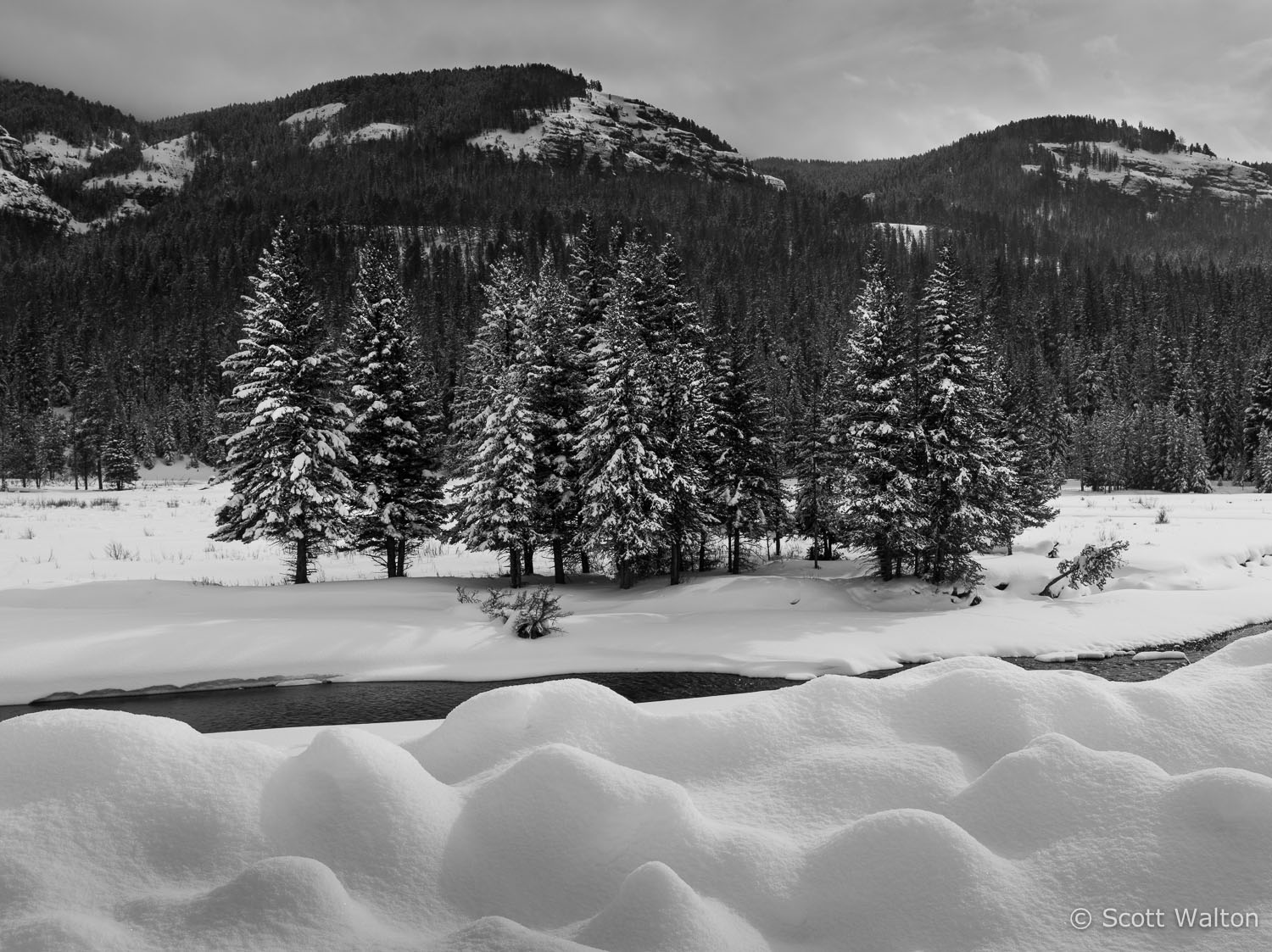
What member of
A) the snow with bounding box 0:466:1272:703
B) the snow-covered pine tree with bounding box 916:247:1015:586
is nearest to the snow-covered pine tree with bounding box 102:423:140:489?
the snow with bounding box 0:466:1272:703

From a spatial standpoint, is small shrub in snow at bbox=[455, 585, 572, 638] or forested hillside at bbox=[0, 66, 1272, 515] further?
forested hillside at bbox=[0, 66, 1272, 515]

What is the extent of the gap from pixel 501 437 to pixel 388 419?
520 centimetres

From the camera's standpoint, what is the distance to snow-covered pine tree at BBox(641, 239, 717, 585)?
96.1 ft

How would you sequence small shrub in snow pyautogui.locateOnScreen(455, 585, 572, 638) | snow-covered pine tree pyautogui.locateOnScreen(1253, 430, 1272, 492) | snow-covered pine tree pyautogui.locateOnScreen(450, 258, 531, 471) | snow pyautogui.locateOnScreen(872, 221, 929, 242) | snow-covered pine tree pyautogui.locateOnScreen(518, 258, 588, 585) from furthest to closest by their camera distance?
snow pyautogui.locateOnScreen(872, 221, 929, 242)
snow-covered pine tree pyautogui.locateOnScreen(1253, 430, 1272, 492)
snow-covered pine tree pyautogui.locateOnScreen(450, 258, 531, 471)
snow-covered pine tree pyautogui.locateOnScreen(518, 258, 588, 585)
small shrub in snow pyautogui.locateOnScreen(455, 585, 572, 638)

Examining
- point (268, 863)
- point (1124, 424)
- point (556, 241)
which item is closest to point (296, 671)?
point (268, 863)

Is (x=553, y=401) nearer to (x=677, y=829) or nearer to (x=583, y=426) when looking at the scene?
(x=583, y=426)

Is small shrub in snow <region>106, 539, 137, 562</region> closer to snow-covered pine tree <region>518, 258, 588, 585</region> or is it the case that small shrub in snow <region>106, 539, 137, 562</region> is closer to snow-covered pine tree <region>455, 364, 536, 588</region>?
snow-covered pine tree <region>455, 364, 536, 588</region>

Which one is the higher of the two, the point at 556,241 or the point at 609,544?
the point at 556,241

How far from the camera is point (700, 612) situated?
25.9 m

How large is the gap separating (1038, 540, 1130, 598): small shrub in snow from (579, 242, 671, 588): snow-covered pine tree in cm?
1625

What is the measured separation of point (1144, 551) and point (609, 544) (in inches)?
988

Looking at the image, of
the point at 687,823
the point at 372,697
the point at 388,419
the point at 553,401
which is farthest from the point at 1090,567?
the point at 388,419

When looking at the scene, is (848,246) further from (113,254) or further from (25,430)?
(113,254)

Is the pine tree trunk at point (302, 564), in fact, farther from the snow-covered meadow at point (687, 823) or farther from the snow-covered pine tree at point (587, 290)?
the snow-covered meadow at point (687, 823)
